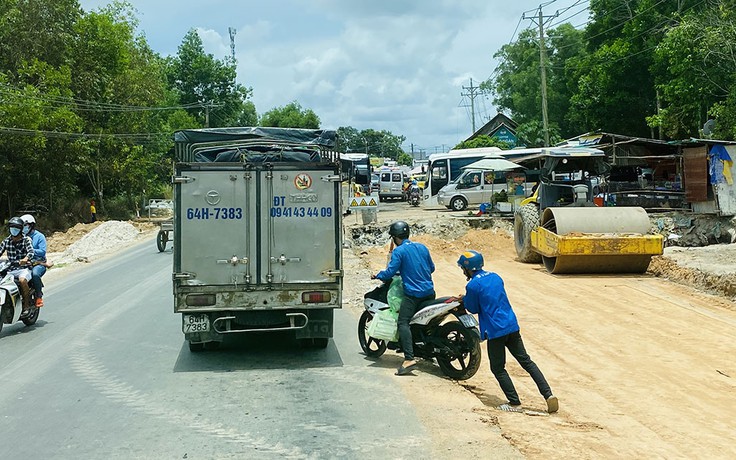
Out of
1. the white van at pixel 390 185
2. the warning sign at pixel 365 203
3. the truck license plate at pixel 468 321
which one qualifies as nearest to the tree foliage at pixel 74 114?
the white van at pixel 390 185

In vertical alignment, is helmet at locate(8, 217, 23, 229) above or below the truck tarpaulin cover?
below

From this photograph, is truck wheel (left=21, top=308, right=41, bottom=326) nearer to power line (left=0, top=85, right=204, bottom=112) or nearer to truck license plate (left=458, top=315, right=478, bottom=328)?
truck license plate (left=458, top=315, right=478, bottom=328)

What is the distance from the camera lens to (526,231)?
19266 mm

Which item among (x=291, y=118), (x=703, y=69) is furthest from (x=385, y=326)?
(x=291, y=118)

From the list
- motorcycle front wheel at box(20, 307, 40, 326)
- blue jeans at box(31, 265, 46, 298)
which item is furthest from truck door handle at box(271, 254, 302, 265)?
motorcycle front wheel at box(20, 307, 40, 326)

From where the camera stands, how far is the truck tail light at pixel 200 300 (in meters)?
8.64

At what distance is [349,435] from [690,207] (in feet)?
64.0

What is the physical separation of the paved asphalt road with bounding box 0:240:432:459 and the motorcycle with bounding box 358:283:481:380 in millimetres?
649

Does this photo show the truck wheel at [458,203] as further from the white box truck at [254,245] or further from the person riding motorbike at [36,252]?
the white box truck at [254,245]

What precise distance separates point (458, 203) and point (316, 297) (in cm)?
2875

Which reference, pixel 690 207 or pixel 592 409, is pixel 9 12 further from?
pixel 592 409

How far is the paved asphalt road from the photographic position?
5.99m

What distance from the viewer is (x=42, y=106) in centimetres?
3550

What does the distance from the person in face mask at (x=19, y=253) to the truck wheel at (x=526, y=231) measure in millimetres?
12041
